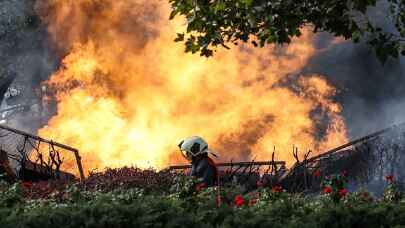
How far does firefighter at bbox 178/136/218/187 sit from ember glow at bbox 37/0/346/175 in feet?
34.1

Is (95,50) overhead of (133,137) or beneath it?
overhead

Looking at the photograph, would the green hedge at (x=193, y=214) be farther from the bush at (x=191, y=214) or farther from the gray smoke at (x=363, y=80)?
the gray smoke at (x=363, y=80)

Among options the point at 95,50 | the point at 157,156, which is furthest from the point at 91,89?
the point at 157,156

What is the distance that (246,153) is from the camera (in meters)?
23.5

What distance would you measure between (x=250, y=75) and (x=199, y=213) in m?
16.1

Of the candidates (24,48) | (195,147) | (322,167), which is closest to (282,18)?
(195,147)

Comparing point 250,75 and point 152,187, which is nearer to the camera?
point 152,187

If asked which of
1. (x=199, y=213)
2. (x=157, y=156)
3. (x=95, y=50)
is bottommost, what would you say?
(x=199, y=213)

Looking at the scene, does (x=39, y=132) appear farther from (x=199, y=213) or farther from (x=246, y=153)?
(x=199, y=213)

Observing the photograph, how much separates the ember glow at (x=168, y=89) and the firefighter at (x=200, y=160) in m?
10.4

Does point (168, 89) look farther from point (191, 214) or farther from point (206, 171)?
point (191, 214)

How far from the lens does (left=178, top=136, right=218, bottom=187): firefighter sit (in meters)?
11.4

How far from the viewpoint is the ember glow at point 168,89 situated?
22.5 metres

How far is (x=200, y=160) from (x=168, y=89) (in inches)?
463
